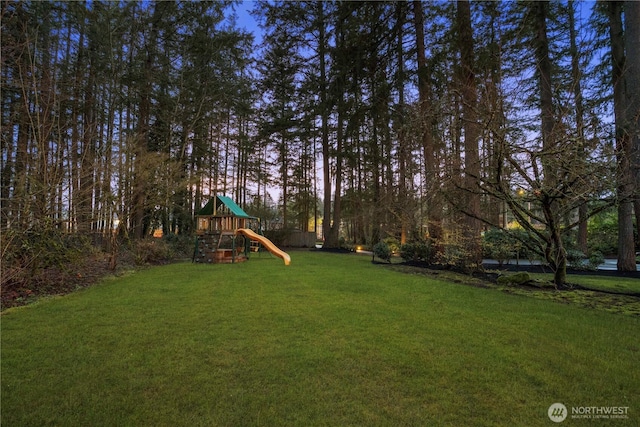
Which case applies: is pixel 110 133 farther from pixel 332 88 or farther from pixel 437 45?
pixel 437 45

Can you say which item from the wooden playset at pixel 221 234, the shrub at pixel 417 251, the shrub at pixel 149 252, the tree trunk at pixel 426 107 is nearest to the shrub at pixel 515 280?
the tree trunk at pixel 426 107

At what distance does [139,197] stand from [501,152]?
876cm

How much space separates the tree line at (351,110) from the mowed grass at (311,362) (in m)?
2.15

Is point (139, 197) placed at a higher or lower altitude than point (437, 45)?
lower

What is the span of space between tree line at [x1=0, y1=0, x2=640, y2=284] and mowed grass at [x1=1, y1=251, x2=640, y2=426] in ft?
7.04

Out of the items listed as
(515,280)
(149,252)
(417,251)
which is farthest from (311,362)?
(149,252)

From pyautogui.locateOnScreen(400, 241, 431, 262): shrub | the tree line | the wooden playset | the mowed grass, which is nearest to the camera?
the mowed grass

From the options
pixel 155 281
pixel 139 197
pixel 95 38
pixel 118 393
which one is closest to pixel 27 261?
pixel 155 281

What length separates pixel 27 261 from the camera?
16.6ft

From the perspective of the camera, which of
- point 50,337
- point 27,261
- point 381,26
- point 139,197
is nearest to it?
point 50,337

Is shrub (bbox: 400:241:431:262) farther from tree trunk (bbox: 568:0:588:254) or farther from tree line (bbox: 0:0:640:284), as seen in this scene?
tree trunk (bbox: 568:0:588:254)

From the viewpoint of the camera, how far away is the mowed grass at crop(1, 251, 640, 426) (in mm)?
1902

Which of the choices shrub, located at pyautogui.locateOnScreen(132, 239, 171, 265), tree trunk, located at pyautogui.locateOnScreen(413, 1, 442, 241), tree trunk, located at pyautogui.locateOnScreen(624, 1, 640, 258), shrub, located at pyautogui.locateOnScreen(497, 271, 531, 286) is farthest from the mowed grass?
shrub, located at pyautogui.locateOnScreen(132, 239, 171, 265)

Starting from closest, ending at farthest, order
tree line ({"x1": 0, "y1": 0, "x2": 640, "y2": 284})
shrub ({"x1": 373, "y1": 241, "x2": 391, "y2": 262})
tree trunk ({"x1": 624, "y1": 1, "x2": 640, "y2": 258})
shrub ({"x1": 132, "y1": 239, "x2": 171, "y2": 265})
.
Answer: tree line ({"x1": 0, "y1": 0, "x2": 640, "y2": 284})
tree trunk ({"x1": 624, "y1": 1, "x2": 640, "y2": 258})
shrub ({"x1": 132, "y1": 239, "x2": 171, "y2": 265})
shrub ({"x1": 373, "y1": 241, "x2": 391, "y2": 262})
